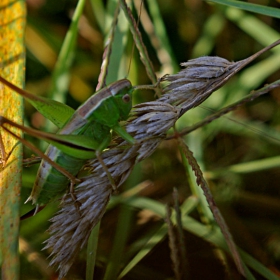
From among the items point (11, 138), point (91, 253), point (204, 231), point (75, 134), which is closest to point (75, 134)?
point (75, 134)

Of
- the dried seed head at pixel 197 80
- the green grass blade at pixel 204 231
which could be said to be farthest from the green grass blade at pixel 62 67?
the dried seed head at pixel 197 80

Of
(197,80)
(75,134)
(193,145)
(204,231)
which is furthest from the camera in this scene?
(193,145)

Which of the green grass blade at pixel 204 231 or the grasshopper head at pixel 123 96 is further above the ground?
the grasshopper head at pixel 123 96

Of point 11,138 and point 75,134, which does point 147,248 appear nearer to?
point 75,134

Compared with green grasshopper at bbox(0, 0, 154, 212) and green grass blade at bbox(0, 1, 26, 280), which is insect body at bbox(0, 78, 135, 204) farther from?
green grass blade at bbox(0, 1, 26, 280)

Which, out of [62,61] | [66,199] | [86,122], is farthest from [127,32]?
[66,199]

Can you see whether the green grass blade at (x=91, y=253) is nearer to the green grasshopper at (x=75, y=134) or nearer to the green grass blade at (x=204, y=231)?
the green grasshopper at (x=75, y=134)
